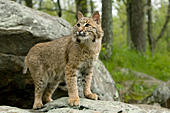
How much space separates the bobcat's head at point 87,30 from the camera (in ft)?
13.4

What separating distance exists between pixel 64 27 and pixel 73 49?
1.95 m

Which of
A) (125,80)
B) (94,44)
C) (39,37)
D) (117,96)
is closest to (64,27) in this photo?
(39,37)

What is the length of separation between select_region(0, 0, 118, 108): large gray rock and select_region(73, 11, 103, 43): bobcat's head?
136 cm

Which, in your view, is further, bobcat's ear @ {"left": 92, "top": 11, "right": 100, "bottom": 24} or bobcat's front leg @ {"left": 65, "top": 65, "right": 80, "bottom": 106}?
bobcat's ear @ {"left": 92, "top": 11, "right": 100, "bottom": 24}

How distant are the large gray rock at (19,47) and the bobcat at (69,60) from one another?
37cm

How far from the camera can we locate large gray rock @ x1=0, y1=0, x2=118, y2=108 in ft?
17.1

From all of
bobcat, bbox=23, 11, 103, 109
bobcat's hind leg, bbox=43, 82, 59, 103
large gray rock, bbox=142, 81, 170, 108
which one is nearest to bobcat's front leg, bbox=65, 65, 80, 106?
bobcat, bbox=23, 11, 103, 109

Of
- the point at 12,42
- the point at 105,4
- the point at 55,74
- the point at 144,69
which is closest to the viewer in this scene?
the point at 55,74

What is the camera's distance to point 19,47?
539 cm

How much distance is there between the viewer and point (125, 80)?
793cm

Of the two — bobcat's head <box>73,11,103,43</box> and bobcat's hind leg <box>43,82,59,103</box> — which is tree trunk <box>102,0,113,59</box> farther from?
bobcat's head <box>73,11,103,43</box>

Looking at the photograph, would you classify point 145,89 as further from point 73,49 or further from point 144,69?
point 73,49

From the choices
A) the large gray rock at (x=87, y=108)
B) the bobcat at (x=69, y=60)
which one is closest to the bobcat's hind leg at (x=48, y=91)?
the bobcat at (x=69, y=60)

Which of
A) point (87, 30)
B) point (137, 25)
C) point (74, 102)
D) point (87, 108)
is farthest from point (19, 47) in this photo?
point (137, 25)
